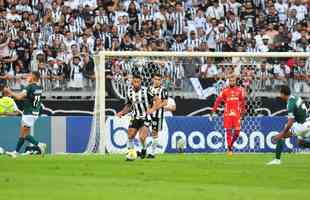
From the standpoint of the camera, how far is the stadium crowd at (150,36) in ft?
101

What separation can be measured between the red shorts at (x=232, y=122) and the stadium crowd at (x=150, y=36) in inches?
112

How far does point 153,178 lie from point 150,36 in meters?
16.9

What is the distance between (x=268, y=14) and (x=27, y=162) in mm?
17040

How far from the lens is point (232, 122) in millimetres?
27938

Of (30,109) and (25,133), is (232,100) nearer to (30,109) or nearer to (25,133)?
(30,109)

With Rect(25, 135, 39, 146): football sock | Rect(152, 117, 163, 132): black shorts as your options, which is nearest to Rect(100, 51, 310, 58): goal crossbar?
Rect(152, 117, 163, 132): black shorts

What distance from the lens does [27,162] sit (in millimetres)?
22578

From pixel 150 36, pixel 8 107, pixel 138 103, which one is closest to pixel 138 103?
pixel 138 103

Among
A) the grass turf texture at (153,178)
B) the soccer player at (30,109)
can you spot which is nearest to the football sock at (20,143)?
the soccer player at (30,109)

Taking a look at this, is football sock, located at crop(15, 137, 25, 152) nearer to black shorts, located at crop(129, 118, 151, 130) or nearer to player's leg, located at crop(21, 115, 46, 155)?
player's leg, located at crop(21, 115, 46, 155)

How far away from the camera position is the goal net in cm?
3023

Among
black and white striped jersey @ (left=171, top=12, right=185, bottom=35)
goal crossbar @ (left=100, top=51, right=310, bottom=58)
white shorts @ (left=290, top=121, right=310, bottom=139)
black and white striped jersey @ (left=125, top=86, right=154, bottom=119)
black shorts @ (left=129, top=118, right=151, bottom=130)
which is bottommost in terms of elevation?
black shorts @ (left=129, top=118, right=151, bottom=130)

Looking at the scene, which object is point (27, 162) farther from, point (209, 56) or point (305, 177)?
point (209, 56)

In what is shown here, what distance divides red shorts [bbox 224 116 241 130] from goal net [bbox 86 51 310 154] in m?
1.97
